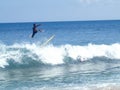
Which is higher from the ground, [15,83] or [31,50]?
[31,50]

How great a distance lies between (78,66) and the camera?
26641mm

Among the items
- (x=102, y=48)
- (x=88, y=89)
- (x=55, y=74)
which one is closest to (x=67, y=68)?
(x=55, y=74)

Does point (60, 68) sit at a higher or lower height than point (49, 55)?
lower

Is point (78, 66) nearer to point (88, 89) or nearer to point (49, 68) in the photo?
point (49, 68)

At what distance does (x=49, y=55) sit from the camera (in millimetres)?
30719

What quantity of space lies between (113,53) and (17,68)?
9.75 m

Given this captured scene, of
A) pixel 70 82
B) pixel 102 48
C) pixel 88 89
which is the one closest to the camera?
pixel 88 89

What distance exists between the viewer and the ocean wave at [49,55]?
2827cm

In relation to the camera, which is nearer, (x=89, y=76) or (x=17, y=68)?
(x=89, y=76)

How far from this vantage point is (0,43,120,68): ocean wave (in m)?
28.3

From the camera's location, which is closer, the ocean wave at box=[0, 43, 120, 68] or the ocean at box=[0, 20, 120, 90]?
the ocean at box=[0, 20, 120, 90]

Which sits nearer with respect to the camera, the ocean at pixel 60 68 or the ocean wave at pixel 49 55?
the ocean at pixel 60 68

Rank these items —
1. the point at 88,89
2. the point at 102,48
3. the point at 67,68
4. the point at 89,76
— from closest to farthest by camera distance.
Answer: the point at 88,89
the point at 89,76
the point at 67,68
the point at 102,48

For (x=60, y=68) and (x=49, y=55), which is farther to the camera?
(x=49, y=55)
